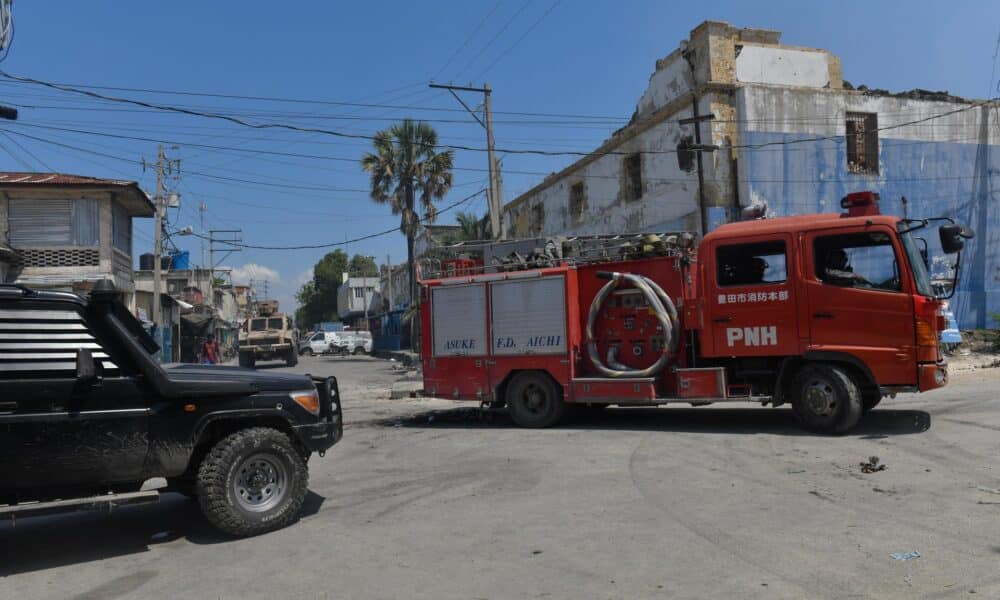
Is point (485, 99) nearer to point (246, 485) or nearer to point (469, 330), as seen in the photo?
point (469, 330)

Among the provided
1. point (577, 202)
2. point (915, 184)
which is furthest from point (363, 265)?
point (915, 184)

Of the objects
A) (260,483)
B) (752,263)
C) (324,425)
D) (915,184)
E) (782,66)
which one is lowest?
(260,483)

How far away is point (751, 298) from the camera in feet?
31.4

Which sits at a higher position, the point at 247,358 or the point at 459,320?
the point at 459,320

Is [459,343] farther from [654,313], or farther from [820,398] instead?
[820,398]

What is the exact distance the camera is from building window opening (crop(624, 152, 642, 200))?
998 inches

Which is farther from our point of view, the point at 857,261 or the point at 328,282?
the point at 328,282

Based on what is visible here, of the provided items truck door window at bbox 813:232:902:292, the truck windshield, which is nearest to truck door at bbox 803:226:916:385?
truck door window at bbox 813:232:902:292

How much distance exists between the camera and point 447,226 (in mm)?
59750

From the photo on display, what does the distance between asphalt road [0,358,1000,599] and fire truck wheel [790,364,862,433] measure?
25 centimetres

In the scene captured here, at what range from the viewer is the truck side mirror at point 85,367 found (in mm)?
5000

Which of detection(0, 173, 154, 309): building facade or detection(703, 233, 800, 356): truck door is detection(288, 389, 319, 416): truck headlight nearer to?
detection(703, 233, 800, 356): truck door

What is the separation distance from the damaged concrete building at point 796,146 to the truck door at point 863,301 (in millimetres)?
11478

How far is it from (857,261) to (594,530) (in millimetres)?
5864
